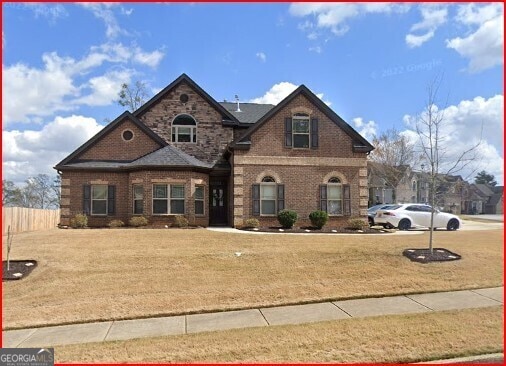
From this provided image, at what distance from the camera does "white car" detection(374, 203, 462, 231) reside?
21156mm

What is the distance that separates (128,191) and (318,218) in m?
9.48

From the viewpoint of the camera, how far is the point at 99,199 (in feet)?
66.3

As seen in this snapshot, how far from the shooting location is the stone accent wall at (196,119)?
72.0ft

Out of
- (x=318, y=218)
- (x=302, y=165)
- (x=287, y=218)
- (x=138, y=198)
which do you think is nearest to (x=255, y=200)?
(x=287, y=218)

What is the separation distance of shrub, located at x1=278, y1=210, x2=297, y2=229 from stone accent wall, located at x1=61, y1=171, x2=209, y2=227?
3.75 meters

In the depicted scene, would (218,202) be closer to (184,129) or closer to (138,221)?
(184,129)

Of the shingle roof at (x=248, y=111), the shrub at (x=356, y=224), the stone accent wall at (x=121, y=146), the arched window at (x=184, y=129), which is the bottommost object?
the shrub at (x=356, y=224)

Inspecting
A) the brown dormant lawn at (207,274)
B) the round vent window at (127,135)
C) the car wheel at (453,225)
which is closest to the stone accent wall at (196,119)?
the round vent window at (127,135)

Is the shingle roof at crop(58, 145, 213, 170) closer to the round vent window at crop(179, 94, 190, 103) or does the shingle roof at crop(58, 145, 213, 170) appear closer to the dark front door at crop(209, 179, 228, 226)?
the dark front door at crop(209, 179, 228, 226)

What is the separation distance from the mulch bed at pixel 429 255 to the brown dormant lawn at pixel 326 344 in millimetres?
4264

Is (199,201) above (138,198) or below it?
below

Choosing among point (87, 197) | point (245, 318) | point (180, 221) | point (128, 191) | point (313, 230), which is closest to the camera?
point (245, 318)

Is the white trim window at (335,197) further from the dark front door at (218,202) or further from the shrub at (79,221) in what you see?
the shrub at (79,221)

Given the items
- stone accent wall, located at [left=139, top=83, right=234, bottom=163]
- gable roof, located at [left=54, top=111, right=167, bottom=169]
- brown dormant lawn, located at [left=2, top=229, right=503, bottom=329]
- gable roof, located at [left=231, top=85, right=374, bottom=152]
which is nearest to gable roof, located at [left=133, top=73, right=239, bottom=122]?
stone accent wall, located at [left=139, top=83, right=234, bottom=163]
